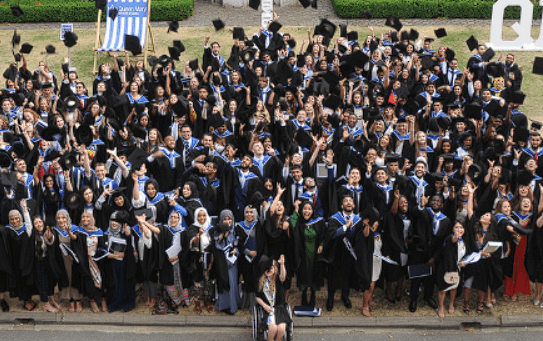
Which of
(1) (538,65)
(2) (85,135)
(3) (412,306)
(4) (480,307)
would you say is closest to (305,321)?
(3) (412,306)

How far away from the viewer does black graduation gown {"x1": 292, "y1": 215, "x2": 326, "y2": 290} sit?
312 inches

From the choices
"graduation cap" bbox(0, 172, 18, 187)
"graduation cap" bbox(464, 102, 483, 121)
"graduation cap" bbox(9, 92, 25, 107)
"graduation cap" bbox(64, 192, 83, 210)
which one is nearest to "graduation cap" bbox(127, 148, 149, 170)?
"graduation cap" bbox(64, 192, 83, 210)

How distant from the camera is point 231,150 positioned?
30.6 feet

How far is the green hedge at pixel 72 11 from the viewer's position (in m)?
20.6

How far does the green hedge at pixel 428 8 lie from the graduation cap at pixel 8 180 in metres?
14.7

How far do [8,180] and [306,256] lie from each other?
4111 millimetres

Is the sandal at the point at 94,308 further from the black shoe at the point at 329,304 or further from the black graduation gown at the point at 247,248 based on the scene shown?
the black shoe at the point at 329,304

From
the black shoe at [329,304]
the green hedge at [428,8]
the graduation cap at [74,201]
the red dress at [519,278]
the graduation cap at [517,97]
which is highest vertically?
the green hedge at [428,8]

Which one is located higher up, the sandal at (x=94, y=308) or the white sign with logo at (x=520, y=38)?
the white sign with logo at (x=520, y=38)

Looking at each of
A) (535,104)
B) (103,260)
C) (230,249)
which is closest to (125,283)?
(103,260)

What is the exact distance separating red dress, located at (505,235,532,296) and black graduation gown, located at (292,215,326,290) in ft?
8.22

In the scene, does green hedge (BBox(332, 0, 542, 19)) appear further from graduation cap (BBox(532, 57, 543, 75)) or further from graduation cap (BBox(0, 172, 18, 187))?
graduation cap (BBox(0, 172, 18, 187))

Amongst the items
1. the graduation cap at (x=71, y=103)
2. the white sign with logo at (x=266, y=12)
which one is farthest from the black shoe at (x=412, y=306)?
the white sign with logo at (x=266, y=12)

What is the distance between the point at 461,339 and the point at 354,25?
47.1 feet
